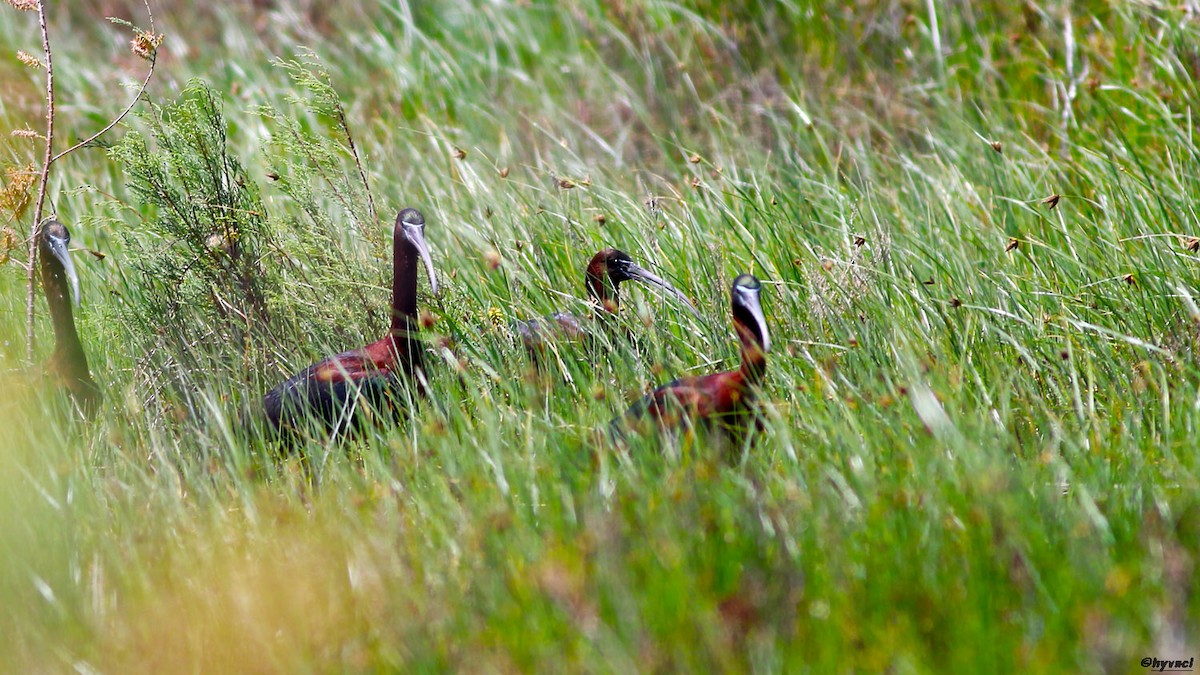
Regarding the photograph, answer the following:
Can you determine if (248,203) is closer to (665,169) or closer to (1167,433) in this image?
(665,169)

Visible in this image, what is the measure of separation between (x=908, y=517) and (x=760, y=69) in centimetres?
443

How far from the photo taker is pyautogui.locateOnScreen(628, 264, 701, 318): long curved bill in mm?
4164

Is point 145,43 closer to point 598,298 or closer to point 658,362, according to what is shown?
point 598,298

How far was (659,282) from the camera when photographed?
4227 mm

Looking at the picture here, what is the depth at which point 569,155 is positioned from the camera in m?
5.92

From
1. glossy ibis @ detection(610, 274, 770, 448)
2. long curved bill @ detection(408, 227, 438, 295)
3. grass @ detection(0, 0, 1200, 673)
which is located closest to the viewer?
grass @ detection(0, 0, 1200, 673)

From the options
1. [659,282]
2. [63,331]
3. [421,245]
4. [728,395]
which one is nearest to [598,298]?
[659,282]

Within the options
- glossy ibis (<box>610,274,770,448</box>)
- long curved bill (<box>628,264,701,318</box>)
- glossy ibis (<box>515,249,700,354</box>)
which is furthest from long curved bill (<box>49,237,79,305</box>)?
glossy ibis (<box>610,274,770,448</box>)

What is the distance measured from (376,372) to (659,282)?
997 mm

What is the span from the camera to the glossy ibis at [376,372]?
3.82m

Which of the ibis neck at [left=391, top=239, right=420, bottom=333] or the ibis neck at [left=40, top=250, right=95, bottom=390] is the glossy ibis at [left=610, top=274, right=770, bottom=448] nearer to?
the ibis neck at [left=391, top=239, right=420, bottom=333]

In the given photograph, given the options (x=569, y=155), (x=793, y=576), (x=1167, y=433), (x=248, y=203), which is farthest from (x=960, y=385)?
(x=569, y=155)

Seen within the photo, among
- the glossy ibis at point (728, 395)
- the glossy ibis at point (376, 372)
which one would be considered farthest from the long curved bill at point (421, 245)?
the glossy ibis at point (728, 395)

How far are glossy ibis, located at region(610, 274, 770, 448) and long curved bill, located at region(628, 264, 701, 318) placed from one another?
2.16ft
